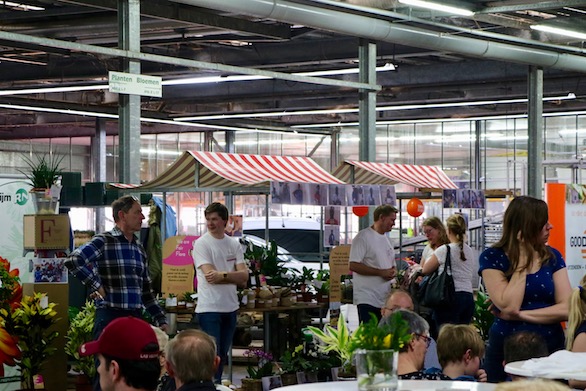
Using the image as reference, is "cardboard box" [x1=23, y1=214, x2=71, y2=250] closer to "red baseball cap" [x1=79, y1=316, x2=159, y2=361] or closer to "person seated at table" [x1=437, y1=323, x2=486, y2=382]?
"person seated at table" [x1=437, y1=323, x2=486, y2=382]

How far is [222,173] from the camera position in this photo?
843 cm

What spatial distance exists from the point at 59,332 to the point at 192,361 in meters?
4.29

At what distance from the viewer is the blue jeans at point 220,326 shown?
7762 mm

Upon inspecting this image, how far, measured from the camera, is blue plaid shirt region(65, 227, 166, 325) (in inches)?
248

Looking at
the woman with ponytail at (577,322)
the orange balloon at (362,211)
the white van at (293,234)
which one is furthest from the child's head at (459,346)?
the white van at (293,234)

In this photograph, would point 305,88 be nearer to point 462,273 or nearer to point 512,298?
point 462,273

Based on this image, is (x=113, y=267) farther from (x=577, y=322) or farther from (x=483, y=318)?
(x=483, y=318)

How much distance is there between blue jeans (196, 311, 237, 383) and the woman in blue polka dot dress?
3.27 metres

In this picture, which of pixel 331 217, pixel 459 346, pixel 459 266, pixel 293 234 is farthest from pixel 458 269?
pixel 293 234

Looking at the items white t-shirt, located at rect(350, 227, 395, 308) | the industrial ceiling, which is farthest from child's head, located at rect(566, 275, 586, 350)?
the industrial ceiling

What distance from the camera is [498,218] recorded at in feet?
65.5

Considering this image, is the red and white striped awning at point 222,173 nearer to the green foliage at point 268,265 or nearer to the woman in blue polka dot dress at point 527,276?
the green foliage at point 268,265

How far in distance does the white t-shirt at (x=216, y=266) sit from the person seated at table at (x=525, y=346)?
3.66 metres

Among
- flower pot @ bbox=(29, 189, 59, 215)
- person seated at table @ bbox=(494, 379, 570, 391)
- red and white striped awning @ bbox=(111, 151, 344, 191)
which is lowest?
person seated at table @ bbox=(494, 379, 570, 391)
